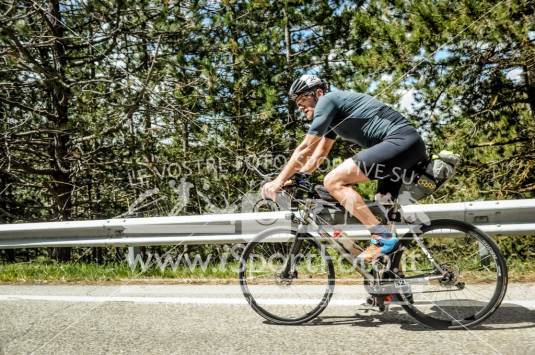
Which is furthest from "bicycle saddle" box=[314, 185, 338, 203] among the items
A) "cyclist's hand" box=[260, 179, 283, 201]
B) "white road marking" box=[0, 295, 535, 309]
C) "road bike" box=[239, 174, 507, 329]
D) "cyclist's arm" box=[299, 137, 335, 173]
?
"white road marking" box=[0, 295, 535, 309]

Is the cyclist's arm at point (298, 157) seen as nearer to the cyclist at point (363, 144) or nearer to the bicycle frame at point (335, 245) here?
the cyclist at point (363, 144)

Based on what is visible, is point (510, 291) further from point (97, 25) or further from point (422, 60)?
point (97, 25)

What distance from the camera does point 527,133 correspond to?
9.55 metres

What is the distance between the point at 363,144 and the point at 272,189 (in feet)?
2.56

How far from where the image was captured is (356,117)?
11.5 feet

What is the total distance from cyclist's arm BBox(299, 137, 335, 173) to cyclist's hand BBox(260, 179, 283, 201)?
262mm

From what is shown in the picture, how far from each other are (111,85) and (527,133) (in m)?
8.41

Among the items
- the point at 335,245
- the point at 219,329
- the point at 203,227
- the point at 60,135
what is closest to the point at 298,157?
the point at 335,245

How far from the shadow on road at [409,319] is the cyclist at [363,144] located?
0.44 m

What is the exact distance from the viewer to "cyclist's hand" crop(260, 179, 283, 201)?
3514 millimetres

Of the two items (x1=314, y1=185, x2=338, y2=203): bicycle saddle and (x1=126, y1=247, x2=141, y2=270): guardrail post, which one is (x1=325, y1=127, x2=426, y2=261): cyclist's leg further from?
(x1=126, y1=247, x2=141, y2=270): guardrail post

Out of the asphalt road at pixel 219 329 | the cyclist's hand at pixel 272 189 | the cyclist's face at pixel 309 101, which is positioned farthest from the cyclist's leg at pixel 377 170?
the asphalt road at pixel 219 329

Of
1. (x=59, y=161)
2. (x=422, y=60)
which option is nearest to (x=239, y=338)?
(x=422, y=60)

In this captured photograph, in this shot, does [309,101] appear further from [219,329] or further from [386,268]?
[219,329]
